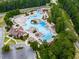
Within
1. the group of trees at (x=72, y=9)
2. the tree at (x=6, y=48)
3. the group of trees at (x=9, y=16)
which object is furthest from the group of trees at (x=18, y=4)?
the tree at (x=6, y=48)

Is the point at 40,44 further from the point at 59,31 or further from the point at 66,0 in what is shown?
the point at 66,0

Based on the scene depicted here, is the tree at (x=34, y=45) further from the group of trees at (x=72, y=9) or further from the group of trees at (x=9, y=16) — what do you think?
the group of trees at (x=72, y=9)

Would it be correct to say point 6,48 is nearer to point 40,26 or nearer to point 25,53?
point 25,53

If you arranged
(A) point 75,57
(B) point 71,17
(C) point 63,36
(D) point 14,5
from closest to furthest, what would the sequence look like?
1. (A) point 75,57
2. (C) point 63,36
3. (B) point 71,17
4. (D) point 14,5

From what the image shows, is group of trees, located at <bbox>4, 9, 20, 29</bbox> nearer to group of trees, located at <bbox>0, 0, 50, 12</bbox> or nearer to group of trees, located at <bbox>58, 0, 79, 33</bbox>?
group of trees, located at <bbox>0, 0, 50, 12</bbox>

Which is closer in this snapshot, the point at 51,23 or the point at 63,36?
the point at 63,36

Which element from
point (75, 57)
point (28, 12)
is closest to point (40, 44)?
point (75, 57)

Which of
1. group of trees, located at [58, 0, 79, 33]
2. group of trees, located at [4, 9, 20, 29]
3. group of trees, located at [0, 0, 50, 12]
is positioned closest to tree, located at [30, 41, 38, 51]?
group of trees, located at [4, 9, 20, 29]
